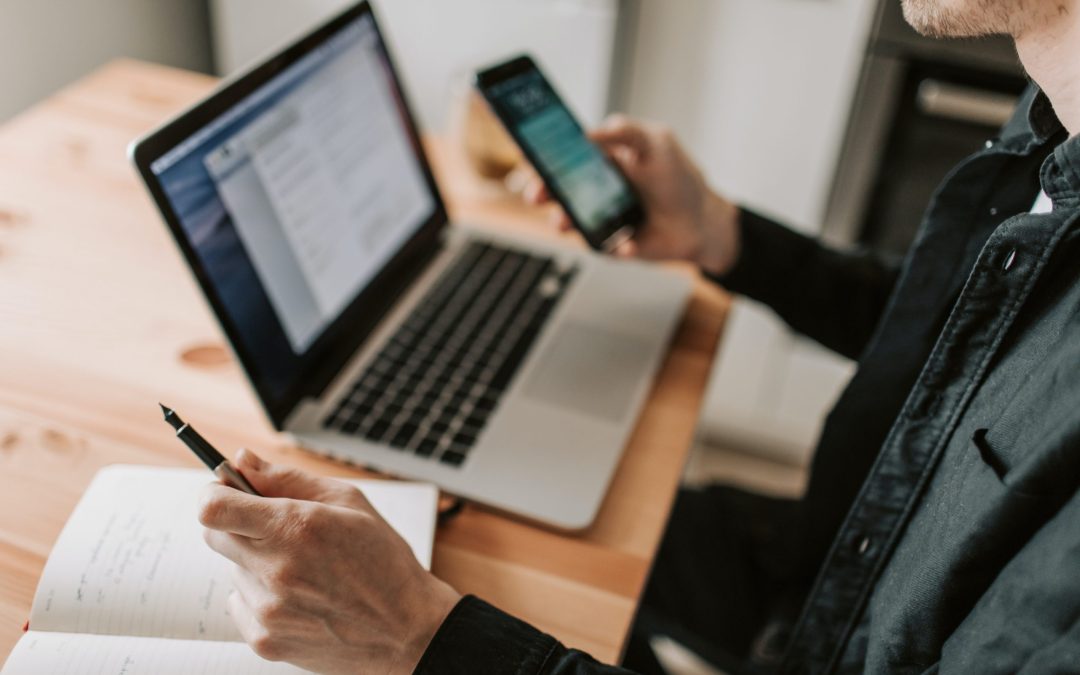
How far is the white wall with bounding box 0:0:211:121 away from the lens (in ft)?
4.60

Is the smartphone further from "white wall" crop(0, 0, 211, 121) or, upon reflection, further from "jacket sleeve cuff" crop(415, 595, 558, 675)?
"white wall" crop(0, 0, 211, 121)

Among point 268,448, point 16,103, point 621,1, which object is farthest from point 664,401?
point 16,103

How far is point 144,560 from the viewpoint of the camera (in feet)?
2.24

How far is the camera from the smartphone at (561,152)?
94 centimetres

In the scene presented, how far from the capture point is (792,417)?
1.92m

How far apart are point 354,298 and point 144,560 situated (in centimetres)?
35

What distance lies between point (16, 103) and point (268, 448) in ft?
3.03

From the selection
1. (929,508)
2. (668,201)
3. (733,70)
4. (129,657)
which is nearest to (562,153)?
(668,201)

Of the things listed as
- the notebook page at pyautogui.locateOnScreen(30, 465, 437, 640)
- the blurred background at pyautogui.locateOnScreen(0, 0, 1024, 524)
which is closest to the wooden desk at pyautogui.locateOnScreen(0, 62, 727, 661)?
the notebook page at pyautogui.locateOnScreen(30, 465, 437, 640)

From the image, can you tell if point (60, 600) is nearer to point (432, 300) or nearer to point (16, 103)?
point (432, 300)

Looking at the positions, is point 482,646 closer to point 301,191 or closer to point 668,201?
point 301,191

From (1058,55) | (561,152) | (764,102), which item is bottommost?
(764,102)

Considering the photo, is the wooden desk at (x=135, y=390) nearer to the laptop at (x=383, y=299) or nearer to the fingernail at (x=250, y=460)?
the laptop at (x=383, y=299)

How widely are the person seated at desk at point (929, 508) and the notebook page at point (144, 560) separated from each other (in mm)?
56
